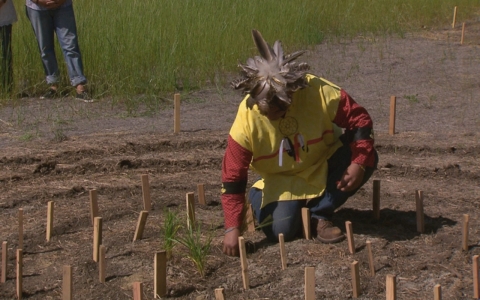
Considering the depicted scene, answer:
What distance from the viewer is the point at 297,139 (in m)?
3.88

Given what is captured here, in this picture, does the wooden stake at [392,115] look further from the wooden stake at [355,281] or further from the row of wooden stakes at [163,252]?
the wooden stake at [355,281]

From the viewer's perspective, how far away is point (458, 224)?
4219mm

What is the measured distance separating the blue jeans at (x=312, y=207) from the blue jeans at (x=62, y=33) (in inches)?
156

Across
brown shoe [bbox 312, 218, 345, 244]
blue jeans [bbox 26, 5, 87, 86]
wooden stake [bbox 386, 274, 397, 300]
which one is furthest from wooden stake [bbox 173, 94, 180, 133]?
wooden stake [bbox 386, 274, 397, 300]

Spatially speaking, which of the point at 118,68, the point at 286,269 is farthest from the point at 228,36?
the point at 286,269

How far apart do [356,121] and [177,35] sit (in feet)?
17.9

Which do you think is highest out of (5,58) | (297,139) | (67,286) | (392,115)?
(5,58)

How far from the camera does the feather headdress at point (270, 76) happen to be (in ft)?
11.6

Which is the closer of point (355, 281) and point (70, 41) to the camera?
point (355, 281)

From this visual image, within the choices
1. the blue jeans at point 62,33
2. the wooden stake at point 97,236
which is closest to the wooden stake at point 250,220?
the wooden stake at point 97,236

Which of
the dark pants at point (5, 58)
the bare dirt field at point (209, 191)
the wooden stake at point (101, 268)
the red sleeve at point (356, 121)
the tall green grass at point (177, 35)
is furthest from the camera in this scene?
the tall green grass at point (177, 35)

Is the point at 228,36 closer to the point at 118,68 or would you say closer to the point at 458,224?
the point at 118,68

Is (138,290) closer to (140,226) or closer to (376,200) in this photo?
(140,226)

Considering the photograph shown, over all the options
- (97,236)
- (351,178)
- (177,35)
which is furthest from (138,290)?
(177,35)
